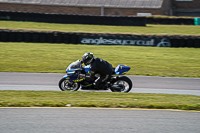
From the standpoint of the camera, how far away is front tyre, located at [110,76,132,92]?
1064 centimetres

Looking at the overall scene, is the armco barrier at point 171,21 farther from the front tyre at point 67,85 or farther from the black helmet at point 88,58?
the black helmet at point 88,58

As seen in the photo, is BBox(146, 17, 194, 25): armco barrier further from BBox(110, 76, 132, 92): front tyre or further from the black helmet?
the black helmet

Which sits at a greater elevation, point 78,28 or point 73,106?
point 78,28

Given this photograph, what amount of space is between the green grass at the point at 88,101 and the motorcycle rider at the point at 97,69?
1.12 m

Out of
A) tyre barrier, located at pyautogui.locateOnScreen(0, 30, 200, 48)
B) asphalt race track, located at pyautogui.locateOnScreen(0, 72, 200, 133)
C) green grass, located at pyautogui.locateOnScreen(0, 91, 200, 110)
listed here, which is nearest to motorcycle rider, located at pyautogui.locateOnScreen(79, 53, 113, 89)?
green grass, located at pyautogui.locateOnScreen(0, 91, 200, 110)

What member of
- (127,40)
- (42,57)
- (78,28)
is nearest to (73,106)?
(42,57)

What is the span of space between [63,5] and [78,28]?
16577 millimetres

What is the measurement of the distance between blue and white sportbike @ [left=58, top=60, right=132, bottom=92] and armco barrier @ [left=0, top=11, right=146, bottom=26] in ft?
68.0

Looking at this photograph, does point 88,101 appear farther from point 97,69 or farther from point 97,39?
point 97,39

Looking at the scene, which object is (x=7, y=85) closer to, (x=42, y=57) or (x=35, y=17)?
(x=42, y=57)

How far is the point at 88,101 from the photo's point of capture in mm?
8305

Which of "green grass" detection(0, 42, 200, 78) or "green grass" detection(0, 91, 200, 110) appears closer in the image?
"green grass" detection(0, 91, 200, 110)

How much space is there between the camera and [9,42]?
2297 cm

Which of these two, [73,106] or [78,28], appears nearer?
[73,106]
